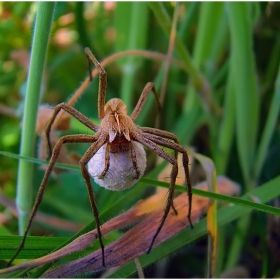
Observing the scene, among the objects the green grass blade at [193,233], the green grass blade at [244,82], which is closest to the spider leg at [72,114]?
the green grass blade at [193,233]

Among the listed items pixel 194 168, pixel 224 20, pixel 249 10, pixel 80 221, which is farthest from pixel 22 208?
pixel 224 20

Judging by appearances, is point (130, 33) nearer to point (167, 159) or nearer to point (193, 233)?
point (167, 159)

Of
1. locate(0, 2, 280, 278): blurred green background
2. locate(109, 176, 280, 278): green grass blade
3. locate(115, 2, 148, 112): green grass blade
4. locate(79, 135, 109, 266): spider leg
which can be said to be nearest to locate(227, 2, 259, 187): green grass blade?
locate(0, 2, 280, 278): blurred green background

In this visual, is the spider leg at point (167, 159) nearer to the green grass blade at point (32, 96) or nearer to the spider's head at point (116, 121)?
the spider's head at point (116, 121)

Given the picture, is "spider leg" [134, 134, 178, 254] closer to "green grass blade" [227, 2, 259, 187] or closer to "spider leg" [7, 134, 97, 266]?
"spider leg" [7, 134, 97, 266]

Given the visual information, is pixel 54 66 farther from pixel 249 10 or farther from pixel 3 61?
pixel 249 10

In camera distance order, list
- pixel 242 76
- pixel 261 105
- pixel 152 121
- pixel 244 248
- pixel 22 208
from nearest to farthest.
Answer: pixel 22 208 < pixel 242 76 < pixel 244 248 < pixel 261 105 < pixel 152 121
